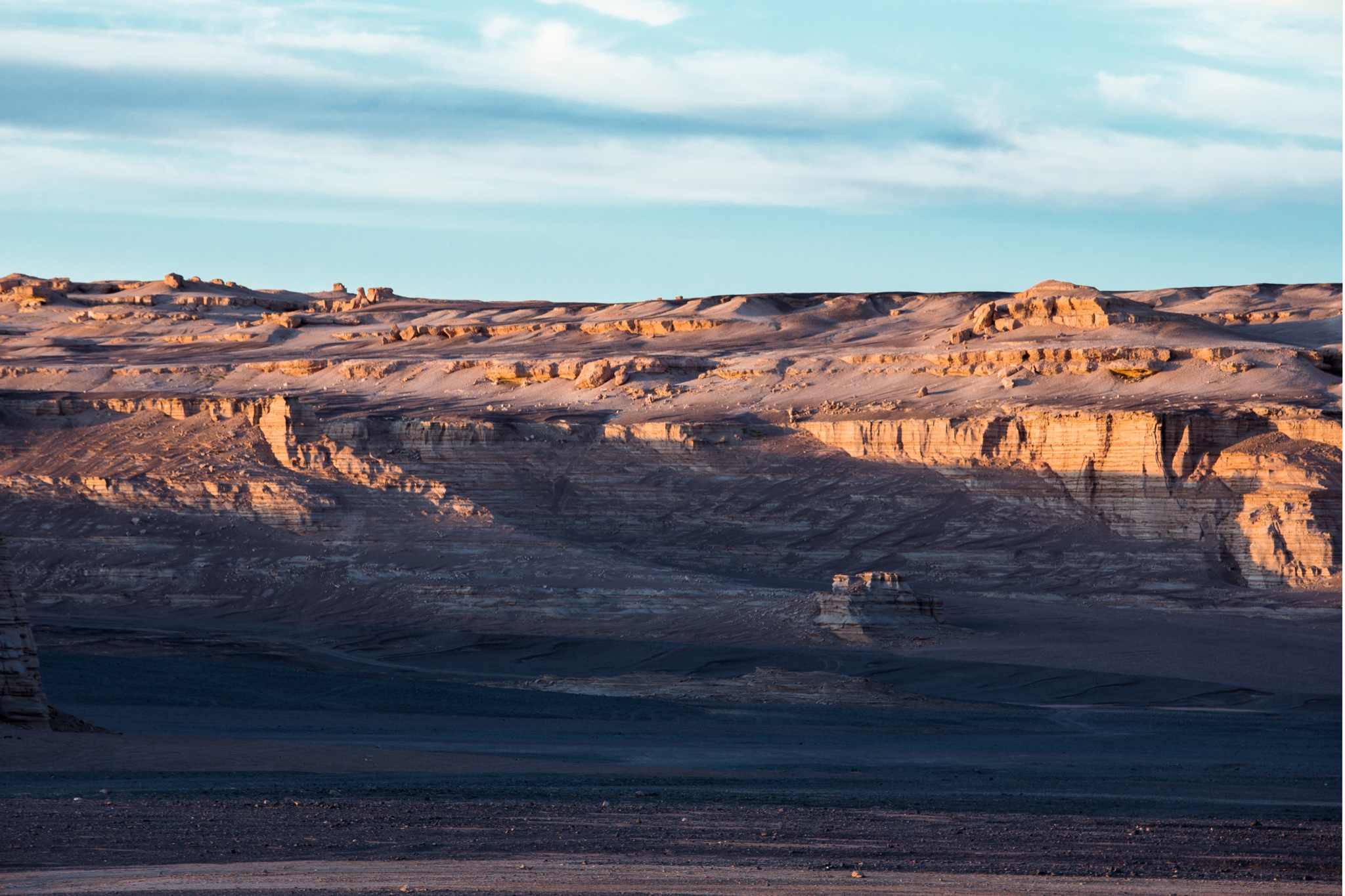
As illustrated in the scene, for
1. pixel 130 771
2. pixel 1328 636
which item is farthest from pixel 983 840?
pixel 1328 636

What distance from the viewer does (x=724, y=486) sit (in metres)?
51.2

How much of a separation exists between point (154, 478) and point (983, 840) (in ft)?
139

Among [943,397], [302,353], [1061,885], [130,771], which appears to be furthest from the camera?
[302,353]

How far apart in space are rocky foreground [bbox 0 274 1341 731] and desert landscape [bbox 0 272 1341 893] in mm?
160

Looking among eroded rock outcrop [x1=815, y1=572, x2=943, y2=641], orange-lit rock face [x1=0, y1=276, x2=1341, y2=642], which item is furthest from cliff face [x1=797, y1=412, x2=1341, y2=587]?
eroded rock outcrop [x1=815, y1=572, x2=943, y2=641]

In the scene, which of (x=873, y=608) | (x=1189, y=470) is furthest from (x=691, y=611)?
(x=1189, y=470)

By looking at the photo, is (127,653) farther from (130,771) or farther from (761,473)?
(761,473)

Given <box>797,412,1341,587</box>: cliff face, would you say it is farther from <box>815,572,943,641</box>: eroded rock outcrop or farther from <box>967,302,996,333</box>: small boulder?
<box>967,302,996,333</box>: small boulder

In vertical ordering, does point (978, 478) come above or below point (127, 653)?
above

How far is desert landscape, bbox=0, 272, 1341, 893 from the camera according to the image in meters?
12.4

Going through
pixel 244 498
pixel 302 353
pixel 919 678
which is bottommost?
pixel 919 678

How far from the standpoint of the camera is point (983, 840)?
12.4 m

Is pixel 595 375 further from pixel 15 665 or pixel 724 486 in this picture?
pixel 15 665

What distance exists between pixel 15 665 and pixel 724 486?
34121 mm
